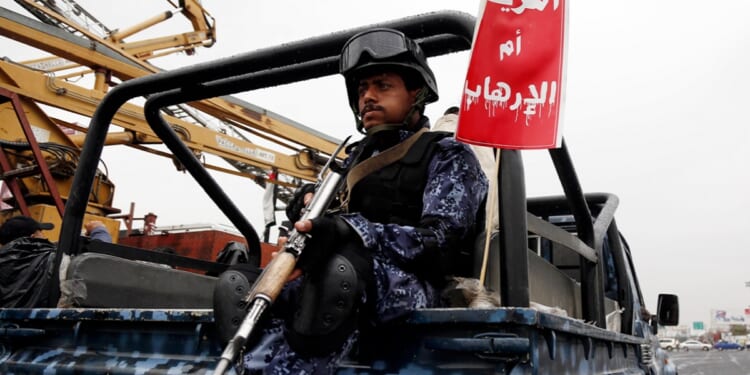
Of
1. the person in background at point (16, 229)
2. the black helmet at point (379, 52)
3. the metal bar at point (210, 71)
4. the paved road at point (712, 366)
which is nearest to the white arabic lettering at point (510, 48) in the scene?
the metal bar at point (210, 71)

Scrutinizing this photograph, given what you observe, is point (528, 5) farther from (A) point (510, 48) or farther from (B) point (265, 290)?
(B) point (265, 290)

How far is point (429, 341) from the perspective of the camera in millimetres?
1405

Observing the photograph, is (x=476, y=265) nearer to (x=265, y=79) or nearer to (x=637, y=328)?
(x=265, y=79)

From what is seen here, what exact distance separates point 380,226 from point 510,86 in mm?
571

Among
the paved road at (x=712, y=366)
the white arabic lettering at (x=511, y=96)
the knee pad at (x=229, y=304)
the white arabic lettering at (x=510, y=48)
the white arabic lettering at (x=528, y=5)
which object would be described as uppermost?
the white arabic lettering at (x=528, y=5)

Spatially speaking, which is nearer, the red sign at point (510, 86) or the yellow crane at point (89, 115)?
the red sign at point (510, 86)

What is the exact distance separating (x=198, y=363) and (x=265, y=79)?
1.12m

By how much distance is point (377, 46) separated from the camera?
5.77ft

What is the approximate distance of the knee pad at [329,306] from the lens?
1326mm

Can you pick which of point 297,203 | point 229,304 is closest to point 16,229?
point 297,203

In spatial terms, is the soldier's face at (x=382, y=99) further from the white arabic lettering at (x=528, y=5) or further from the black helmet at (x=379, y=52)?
the white arabic lettering at (x=528, y=5)

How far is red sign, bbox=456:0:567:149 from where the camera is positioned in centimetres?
165

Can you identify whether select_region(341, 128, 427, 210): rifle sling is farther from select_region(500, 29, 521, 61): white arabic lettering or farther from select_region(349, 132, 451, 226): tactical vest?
select_region(500, 29, 521, 61): white arabic lettering

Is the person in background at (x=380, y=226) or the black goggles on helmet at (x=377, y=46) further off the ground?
the black goggles on helmet at (x=377, y=46)
